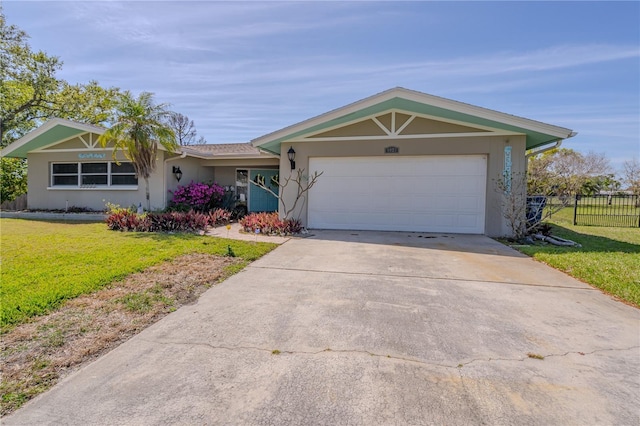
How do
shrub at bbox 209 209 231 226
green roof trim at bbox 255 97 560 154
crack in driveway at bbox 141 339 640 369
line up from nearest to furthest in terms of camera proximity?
crack in driveway at bbox 141 339 640 369
green roof trim at bbox 255 97 560 154
shrub at bbox 209 209 231 226

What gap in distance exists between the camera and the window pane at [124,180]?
13078mm

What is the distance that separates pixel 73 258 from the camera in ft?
18.0

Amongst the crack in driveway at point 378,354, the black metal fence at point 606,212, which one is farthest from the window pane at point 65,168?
the black metal fence at point 606,212

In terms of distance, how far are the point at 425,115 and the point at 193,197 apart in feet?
29.6

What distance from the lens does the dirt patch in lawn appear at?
2.40m

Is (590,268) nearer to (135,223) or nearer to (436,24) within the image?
(436,24)

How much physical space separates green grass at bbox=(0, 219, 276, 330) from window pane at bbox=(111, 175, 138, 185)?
14.8ft

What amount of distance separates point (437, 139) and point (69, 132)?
13.8 m

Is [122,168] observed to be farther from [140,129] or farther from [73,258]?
[73,258]

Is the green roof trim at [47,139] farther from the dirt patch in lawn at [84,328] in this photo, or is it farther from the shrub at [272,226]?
the dirt patch in lawn at [84,328]

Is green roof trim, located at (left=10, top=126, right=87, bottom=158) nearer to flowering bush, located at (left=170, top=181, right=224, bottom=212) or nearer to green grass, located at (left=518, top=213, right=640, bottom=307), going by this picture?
flowering bush, located at (left=170, top=181, right=224, bottom=212)

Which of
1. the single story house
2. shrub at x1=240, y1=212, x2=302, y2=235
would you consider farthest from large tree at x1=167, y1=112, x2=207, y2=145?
shrub at x1=240, y1=212, x2=302, y2=235

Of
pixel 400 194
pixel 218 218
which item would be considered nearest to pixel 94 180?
pixel 218 218

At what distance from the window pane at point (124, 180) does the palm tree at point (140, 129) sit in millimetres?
2691
